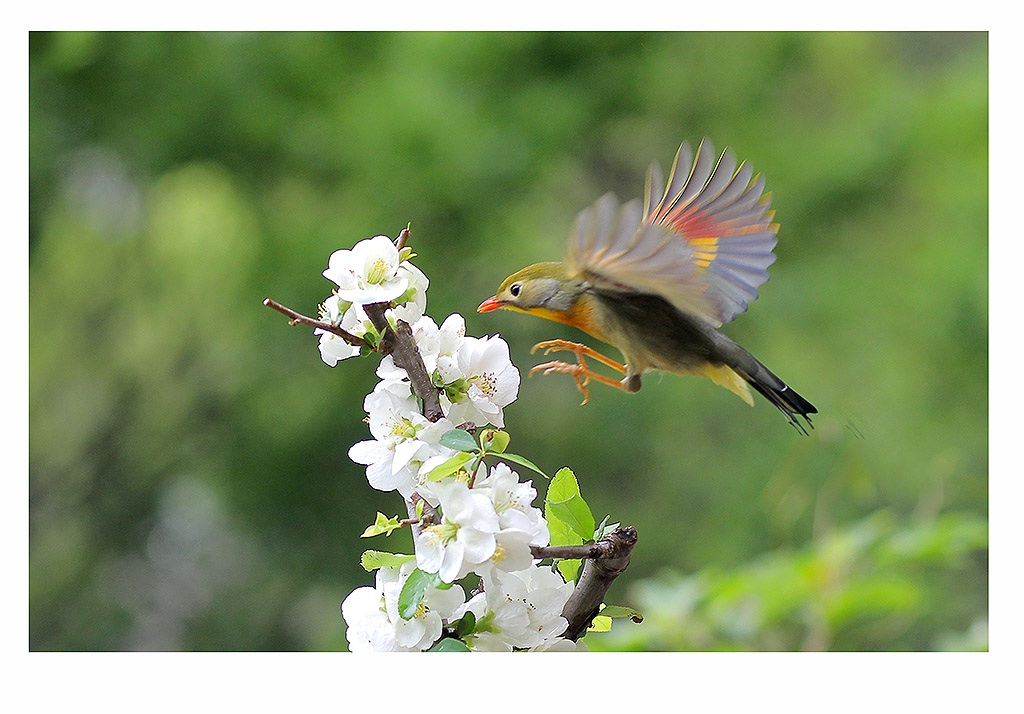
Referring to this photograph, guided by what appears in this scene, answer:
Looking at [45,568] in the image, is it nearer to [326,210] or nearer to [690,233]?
[326,210]

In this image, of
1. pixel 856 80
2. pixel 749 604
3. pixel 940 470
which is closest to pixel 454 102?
pixel 856 80

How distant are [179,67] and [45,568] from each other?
41.0 inches

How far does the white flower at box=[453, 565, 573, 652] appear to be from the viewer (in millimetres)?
398

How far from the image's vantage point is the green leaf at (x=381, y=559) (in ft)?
1.29

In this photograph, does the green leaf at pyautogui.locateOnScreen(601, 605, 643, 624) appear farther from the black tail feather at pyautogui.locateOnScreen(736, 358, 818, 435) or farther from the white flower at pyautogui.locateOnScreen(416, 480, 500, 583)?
the black tail feather at pyautogui.locateOnScreen(736, 358, 818, 435)

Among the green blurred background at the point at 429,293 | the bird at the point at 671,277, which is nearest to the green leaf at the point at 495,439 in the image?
the bird at the point at 671,277

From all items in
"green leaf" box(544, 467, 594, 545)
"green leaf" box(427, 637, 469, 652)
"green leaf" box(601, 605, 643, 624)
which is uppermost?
"green leaf" box(544, 467, 594, 545)

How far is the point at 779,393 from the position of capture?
26.6 inches

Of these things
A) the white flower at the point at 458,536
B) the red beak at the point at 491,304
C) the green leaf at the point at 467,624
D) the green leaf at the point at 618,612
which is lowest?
the green leaf at the point at 467,624

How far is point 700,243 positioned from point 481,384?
0.22 metres

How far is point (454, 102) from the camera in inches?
83.4

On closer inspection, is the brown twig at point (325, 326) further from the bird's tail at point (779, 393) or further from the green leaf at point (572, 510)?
the bird's tail at point (779, 393)

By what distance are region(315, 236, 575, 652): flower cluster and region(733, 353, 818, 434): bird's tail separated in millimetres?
280

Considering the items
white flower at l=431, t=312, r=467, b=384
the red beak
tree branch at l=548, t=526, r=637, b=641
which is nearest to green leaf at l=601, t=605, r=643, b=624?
tree branch at l=548, t=526, r=637, b=641
